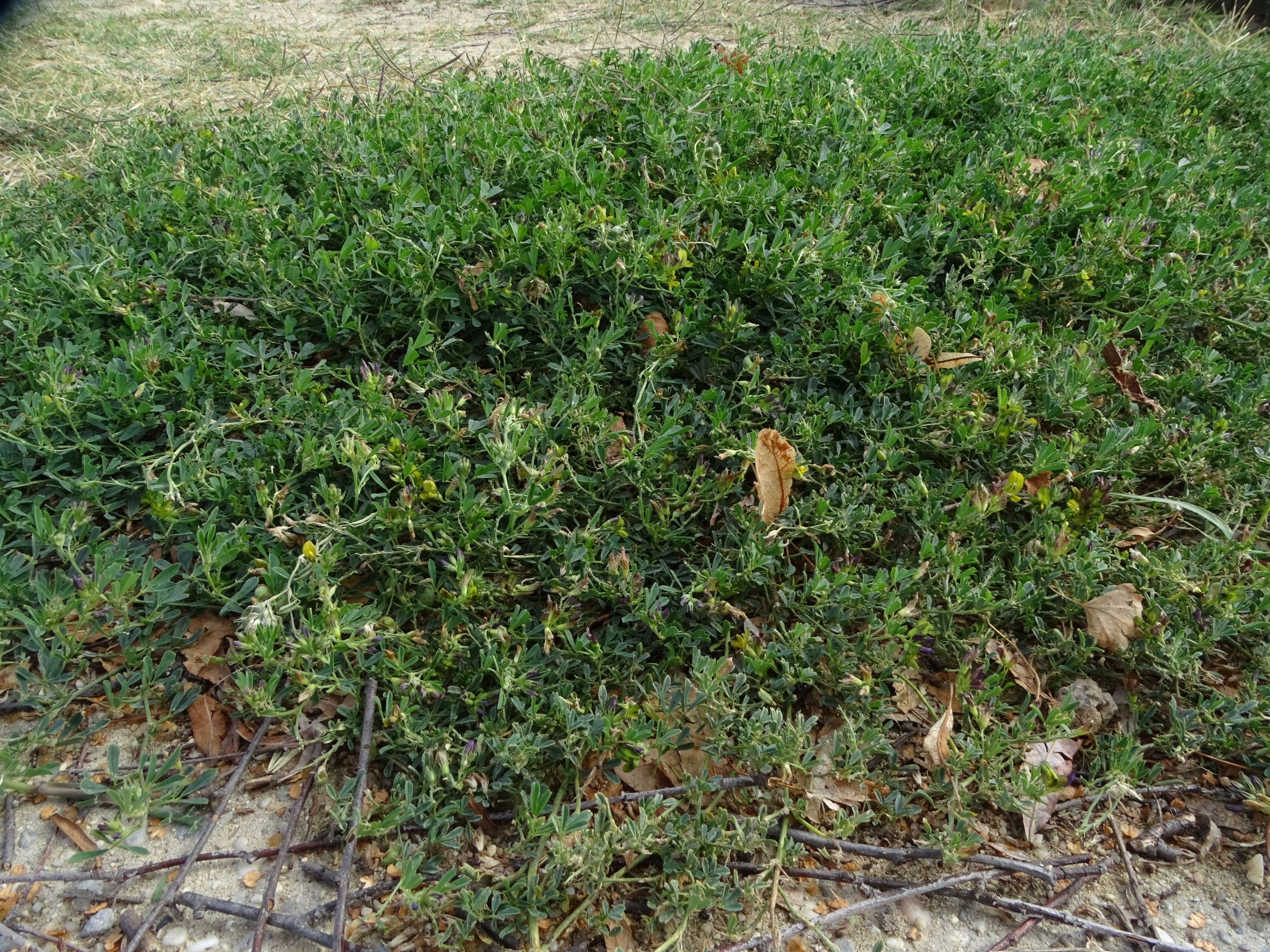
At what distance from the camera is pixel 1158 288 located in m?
3.19

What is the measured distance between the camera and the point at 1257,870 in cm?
219

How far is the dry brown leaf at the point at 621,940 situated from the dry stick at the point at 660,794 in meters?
0.27

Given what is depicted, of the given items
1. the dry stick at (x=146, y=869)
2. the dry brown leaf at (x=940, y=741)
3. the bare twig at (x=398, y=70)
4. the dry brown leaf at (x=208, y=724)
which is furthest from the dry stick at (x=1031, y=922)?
the bare twig at (x=398, y=70)

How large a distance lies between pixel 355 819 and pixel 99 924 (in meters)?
0.56

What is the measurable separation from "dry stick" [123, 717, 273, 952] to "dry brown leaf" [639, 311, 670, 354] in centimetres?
157

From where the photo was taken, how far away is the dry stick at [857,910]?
1970 millimetres

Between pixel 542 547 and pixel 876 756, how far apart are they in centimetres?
106

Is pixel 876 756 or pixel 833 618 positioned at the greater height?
pixel 833 618

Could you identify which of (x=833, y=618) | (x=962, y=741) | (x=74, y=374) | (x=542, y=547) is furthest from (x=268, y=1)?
(x=962, y=741)

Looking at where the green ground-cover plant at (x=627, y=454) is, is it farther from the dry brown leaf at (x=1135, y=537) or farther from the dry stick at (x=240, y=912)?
the dry stick at (x=240, y=912)

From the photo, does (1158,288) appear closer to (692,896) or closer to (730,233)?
(730,233)

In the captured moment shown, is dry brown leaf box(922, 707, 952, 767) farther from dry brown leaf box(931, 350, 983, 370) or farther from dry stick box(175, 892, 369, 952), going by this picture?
dry stick box(175, 892, 369, 952)

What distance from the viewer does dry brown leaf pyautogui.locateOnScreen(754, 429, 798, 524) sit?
8.45ft

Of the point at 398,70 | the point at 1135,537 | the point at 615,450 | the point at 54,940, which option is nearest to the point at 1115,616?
the point at 1135,537
